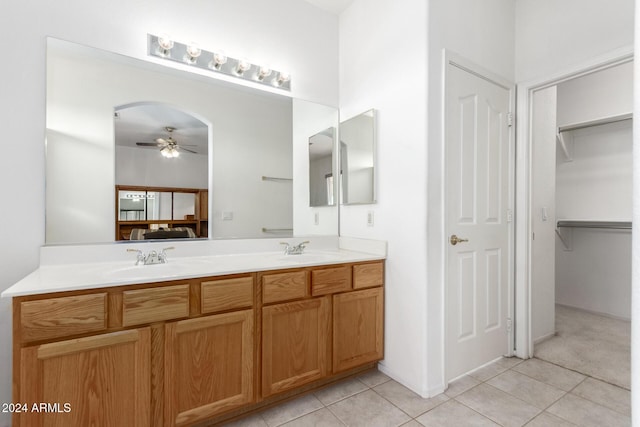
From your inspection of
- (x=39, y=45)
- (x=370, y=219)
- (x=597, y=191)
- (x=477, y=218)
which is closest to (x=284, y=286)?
(x=370, y=219)

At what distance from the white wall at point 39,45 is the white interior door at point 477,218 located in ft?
4.88

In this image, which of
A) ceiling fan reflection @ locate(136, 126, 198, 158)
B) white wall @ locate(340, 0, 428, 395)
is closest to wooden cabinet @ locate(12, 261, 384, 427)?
white wall @ locate(340, 0, 428, 395)

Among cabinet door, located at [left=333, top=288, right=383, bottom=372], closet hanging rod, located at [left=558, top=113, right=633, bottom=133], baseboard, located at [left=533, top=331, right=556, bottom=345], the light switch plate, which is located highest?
closet hanging rod, located at [left=558, top=113, right=633, bottom=133]

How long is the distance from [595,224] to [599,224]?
1.3 inches

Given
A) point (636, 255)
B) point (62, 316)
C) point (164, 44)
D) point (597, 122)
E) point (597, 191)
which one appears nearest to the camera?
point (636, 255)

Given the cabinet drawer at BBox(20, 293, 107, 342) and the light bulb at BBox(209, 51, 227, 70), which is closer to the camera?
the cabinet drawer at BBox(20, 293, 107, 342)

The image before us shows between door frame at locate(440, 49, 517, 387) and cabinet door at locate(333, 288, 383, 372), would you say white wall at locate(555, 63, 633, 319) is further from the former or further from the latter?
cabinet door at locate(333, 288, 383, 372)

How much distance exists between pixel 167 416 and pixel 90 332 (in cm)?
52

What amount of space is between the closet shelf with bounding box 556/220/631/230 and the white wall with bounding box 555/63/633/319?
0.17m

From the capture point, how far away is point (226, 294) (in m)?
1.52

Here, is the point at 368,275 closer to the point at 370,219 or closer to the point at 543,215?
the point at 370,219

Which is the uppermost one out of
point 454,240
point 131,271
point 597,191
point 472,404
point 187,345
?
point 597,191

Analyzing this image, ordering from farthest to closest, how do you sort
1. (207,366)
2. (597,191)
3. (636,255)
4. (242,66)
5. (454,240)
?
1. (597,191)
2. (242,66)
3. (454,240)
4. (207,366)
5. (636,255)

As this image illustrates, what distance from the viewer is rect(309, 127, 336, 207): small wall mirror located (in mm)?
2520
